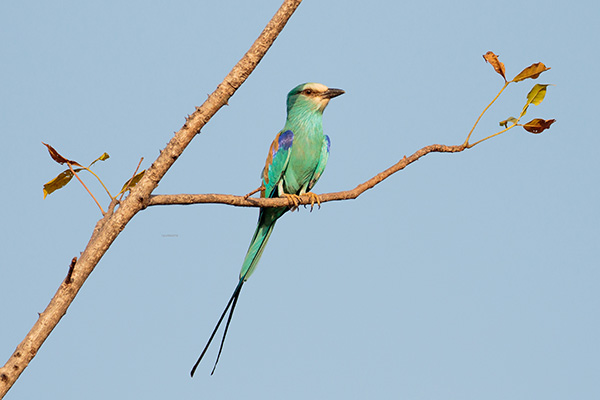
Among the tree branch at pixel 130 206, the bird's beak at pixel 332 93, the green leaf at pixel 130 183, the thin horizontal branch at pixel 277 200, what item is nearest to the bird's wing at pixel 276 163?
the bird's beak at pixel 332 93

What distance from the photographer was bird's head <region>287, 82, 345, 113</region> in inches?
199

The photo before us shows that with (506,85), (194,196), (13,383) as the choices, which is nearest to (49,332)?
(13,383)

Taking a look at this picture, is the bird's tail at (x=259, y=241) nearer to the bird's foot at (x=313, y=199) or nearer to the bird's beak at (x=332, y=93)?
the bird's foot at (x=313, y=199)

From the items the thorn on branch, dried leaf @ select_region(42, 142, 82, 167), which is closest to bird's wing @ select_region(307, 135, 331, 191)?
dried leaf @ select_region(42, 142, 82, 167)

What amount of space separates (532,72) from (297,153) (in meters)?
2.44

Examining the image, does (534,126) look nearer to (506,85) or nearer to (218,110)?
(506,85)

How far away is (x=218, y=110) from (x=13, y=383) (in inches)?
46.1

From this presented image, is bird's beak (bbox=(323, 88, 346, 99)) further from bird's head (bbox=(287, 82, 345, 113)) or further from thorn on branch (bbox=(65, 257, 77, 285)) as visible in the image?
thorn on branch (bbox=(65, 257, 77, 285))

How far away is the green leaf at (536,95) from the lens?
8.88 feet

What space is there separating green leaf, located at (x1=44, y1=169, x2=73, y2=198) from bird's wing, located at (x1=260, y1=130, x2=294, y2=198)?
7.44 ft

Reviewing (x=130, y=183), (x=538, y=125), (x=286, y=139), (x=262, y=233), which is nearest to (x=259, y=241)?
(x=262, y=233)

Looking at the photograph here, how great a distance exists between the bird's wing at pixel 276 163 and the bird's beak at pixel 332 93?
39 cm

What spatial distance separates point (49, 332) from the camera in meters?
2.27

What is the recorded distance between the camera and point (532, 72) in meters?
2.65
